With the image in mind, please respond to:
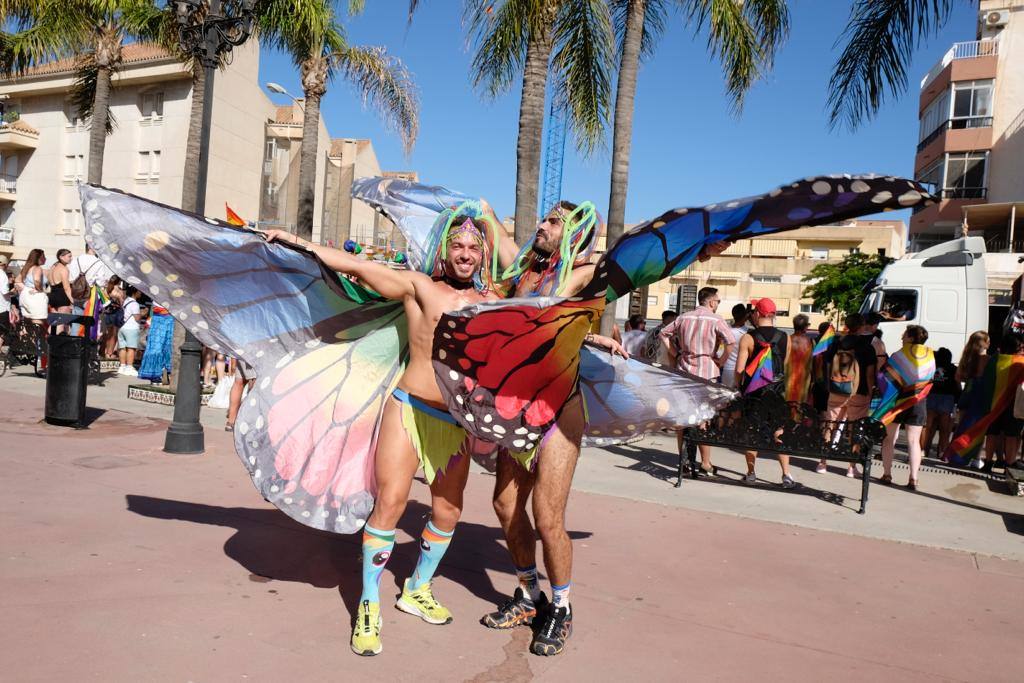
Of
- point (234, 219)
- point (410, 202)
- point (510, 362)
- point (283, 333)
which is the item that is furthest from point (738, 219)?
point (234, 219)

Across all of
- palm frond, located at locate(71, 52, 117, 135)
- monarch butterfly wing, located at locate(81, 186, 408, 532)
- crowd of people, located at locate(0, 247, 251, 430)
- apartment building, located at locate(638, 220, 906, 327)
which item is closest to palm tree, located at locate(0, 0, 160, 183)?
palm frond, located at locate(71, 52, 117, 135)

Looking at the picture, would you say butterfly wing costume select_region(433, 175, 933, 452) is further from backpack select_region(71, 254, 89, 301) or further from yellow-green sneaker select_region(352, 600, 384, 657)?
backpack select_region(71, 254, 89, 301)

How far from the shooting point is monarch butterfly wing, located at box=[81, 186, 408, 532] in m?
3.92

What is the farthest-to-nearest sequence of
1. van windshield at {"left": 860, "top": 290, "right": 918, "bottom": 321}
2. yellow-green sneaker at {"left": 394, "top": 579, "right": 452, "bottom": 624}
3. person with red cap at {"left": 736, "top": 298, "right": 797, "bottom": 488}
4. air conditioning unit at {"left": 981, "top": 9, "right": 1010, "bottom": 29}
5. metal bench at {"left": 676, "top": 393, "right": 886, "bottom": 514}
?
air conditioning unit at {"left": 981, "top": 9, "right": 1010, "bottom": 29}, van windshield at {"left": 860, "top": 290, "right": 918, "bottom": 321}, person with red cap at {"left": 736, "top": 298, "right": 797, "bottom": 488}, metal bench at {"left": 676, "top": 393, "right": 886, "bottom": 514}, yellow-green sneaker at {"left": 394, "top": 579, "right": 452, "bottom": 624}

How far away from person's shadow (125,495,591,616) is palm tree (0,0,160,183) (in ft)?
44.0

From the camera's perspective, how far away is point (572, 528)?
19.0ft

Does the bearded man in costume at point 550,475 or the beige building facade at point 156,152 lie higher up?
the beige building facade at point 156,152

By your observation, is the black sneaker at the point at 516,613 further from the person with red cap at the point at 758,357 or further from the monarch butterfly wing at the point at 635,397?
the person with red cap at the point at 758,357

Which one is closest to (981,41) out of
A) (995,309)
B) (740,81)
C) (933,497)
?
(995,309)

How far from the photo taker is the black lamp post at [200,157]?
7418 mm

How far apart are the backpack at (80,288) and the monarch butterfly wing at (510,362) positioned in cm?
1147

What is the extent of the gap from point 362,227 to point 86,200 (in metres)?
42.7

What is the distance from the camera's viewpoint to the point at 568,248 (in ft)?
12.1

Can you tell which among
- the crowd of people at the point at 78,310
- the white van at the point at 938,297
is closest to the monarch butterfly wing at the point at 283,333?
the crowd of people at the point at 78,310
